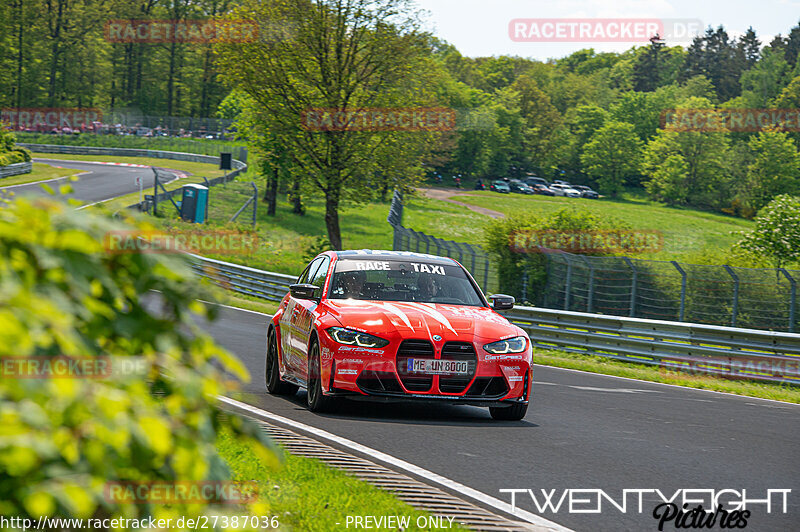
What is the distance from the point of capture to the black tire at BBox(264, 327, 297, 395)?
37.9ft

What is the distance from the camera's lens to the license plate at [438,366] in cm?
938

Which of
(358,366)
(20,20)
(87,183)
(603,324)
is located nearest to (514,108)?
(20,20)

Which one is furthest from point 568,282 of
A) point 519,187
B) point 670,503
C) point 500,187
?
point 519,187

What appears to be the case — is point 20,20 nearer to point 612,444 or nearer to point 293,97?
point 293,97

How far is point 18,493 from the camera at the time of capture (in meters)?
2.04

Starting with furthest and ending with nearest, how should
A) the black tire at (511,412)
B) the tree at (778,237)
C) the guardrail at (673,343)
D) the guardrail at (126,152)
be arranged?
the guardrail at (126,152), the tree at (778,237), the guardrail at (673,343), the black tire at (511,412)

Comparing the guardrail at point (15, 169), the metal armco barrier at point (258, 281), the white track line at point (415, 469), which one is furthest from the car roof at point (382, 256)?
the guardrail at point (15, 169)

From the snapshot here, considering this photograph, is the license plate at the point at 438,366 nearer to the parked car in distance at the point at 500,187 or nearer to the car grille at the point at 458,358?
the car grille at the point at 458,358

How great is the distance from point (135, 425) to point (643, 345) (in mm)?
18726

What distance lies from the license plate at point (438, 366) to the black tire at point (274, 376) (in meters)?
2.51

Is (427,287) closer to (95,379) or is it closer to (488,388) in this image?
(488,388)

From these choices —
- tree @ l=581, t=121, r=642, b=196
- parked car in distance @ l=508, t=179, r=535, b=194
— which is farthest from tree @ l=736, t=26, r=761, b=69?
parked car in distance @ l=508, t=179, r=535, b=194

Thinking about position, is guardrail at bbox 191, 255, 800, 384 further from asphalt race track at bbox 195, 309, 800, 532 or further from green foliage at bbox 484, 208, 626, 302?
green foliage at bbox 484, 208, 626, 302

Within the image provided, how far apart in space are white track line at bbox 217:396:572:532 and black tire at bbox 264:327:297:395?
49.0 inches
